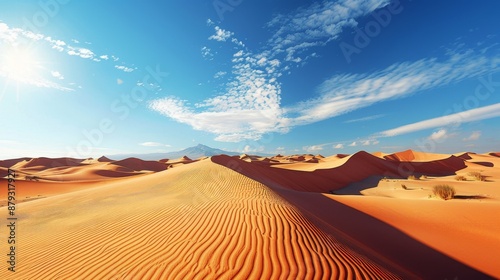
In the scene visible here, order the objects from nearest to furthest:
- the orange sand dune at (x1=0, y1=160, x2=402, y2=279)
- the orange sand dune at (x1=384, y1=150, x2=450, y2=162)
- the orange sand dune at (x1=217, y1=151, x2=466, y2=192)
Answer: the orange sand dune at (x1=0, y1=160, x2=402, y2=279)
the orange sand dune at (x1=217, y1=151, x2=466, y2=192)
the orange sand dune at (x1=384, y1=150, x2=450, y2=162)

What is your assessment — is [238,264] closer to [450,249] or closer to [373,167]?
[450,249]

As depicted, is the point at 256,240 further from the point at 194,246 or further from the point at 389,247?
the point at 389,247

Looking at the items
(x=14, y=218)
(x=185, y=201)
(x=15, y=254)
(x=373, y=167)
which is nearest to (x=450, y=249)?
(x=185, y=201)

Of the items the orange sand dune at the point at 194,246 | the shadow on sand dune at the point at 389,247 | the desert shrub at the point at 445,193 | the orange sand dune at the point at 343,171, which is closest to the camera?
the orange sand dune at the point at 194,246

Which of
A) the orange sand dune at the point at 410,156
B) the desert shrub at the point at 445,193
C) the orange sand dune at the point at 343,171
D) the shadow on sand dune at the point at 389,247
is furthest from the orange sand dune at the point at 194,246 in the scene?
the orange sand dune at the point at 410,156

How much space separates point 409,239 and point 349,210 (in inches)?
112

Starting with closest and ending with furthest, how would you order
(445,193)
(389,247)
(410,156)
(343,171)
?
(389,247) → (445,193) → (343,171) → (410,156)

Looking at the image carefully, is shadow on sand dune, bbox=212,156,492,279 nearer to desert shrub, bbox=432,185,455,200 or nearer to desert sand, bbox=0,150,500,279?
desert sand, bbox=0,150,500,279

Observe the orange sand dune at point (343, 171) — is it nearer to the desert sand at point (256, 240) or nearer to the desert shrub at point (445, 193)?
the desert sand at point (256, 240)

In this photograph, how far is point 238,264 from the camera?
390 centimetres

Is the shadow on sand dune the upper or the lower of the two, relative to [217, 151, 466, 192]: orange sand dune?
lower

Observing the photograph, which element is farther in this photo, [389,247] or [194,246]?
[389,247]

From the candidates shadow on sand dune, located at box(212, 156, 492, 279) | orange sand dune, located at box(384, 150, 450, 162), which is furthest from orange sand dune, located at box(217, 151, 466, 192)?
orange sand dune, located at box(384, 150, 450, 162)

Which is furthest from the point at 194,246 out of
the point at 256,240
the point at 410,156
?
the point at 410,156
